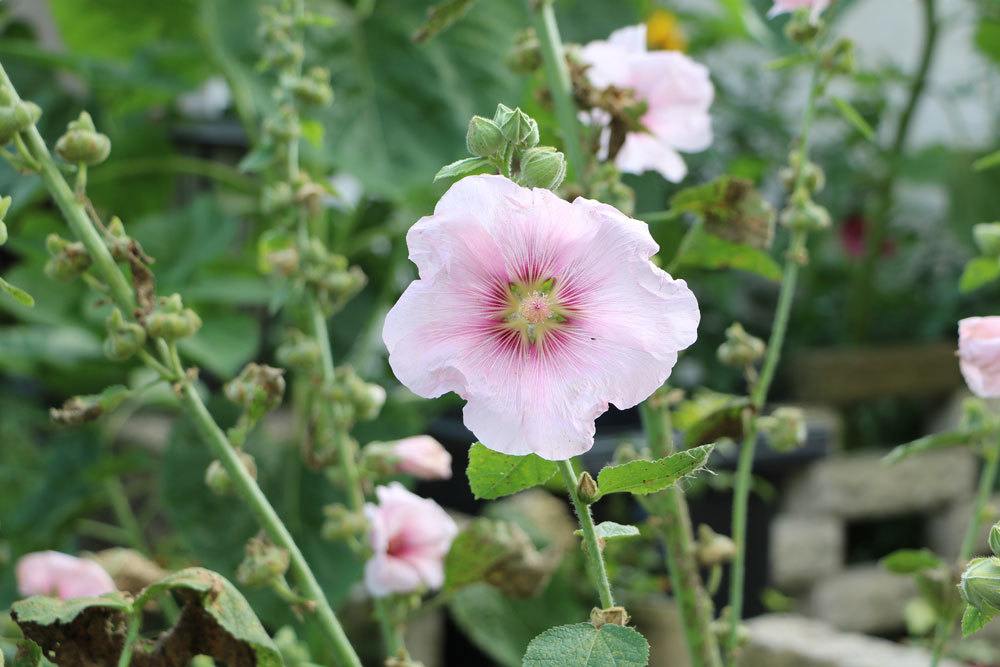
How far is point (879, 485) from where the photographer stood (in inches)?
59.6

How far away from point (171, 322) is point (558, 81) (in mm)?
155

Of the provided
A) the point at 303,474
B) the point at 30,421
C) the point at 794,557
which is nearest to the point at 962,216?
the point at 794,557

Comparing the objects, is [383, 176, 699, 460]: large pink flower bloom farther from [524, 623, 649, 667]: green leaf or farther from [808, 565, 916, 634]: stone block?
[808, 565, 916, 634]: stone block

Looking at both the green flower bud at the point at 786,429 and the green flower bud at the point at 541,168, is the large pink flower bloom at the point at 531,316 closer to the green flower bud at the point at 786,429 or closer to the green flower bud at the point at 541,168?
the green flower bud at the point at 541,168

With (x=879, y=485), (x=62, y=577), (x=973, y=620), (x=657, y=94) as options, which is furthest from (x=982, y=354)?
(x=879, y=485)

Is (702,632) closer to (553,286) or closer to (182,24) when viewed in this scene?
(553,286)

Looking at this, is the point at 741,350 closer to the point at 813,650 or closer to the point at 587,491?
the point at 587,491

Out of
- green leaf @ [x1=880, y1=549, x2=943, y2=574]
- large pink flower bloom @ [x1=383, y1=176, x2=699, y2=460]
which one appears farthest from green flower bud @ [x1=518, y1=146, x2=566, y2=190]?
green leaf @ [x1=880, y1=549, x2=943, y2=574]

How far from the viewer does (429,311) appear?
253 mm

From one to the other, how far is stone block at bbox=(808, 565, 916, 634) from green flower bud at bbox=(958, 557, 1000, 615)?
1.22m

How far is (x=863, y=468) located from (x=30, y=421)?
3.40 feet

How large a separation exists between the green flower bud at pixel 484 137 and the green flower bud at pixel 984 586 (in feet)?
0.46

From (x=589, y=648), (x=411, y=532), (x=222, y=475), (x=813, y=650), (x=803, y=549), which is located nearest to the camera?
(x=589, y=648)

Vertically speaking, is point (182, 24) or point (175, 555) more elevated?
point (182, 24)
